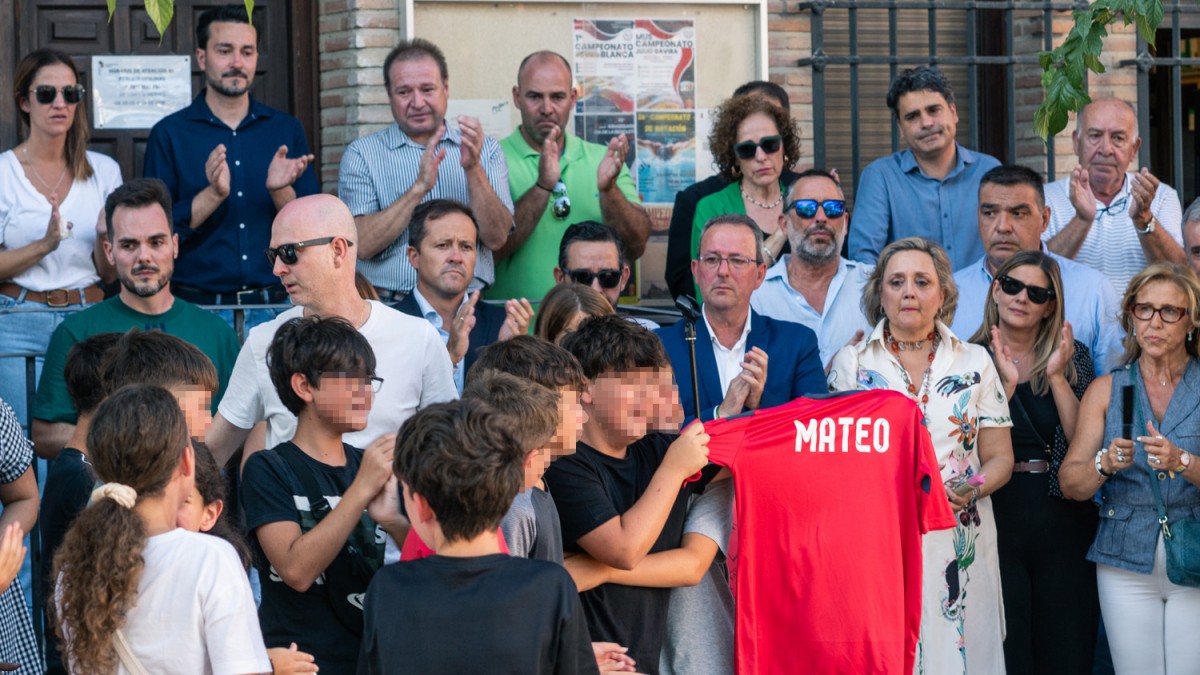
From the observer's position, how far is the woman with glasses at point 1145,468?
5801mm

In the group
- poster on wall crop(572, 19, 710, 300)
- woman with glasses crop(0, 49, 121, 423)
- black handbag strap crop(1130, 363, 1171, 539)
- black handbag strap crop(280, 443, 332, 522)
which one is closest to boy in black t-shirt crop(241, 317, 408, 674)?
black handbag strap crop(280, 443, 332, 522)

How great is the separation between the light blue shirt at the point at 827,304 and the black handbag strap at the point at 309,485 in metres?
2.77

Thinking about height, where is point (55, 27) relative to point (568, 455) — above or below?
above

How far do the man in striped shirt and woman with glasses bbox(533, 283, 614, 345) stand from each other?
1.27m

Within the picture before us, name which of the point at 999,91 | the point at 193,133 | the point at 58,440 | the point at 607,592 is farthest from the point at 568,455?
the point at 999,91

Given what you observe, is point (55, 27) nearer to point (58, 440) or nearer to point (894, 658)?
point (58, 440)

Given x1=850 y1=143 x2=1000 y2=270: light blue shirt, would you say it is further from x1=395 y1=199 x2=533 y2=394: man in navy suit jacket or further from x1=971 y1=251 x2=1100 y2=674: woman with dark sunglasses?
x1=395 y1=199 x2=533 y2=394: man in navy suit jacket

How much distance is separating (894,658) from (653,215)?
3.99 m

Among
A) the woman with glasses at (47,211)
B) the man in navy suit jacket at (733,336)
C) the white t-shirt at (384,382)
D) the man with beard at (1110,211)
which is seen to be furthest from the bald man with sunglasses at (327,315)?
the man with beard at (1110,211)

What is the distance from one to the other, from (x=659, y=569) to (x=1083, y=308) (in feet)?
9.92

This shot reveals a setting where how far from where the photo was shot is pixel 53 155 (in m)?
6.94

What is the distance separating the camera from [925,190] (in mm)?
7461

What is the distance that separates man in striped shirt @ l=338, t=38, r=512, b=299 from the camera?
6.79m

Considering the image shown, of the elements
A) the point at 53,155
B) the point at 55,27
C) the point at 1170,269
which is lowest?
the point at 1170,269
